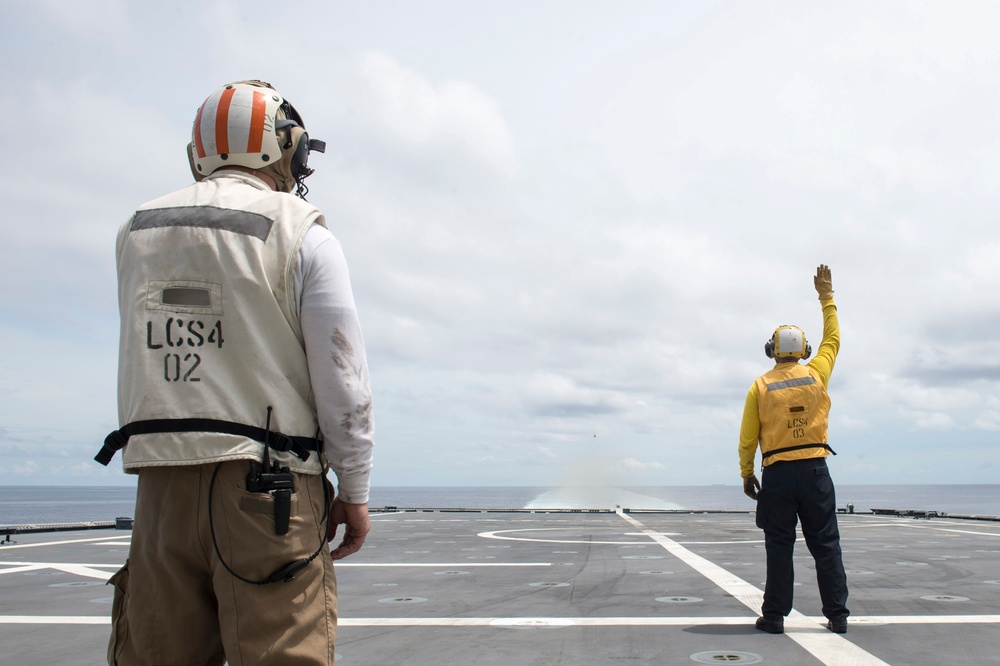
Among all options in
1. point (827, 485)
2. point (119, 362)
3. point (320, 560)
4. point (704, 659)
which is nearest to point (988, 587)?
point (827, 485)

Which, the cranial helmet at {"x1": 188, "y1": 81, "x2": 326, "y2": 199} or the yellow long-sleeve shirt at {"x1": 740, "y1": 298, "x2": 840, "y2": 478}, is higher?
the cranial helmet at {"x1": 188, "y1": 81, "x2": 326, "y2": 199}

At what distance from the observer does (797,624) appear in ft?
17.8

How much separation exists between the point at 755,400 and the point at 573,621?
2.31 m

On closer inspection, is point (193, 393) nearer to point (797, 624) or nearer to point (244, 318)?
point (244, 318)

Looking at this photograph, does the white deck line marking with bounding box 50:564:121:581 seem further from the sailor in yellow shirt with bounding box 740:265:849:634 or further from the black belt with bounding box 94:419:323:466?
the black belt with bounding box 94:419:323:466

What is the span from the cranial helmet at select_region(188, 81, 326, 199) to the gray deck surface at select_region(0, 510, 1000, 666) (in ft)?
10.6

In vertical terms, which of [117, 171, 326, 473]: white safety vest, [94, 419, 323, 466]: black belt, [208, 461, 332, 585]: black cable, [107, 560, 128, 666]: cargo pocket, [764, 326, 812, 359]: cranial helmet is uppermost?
[764, 326, 812, 359]: cranial helmet

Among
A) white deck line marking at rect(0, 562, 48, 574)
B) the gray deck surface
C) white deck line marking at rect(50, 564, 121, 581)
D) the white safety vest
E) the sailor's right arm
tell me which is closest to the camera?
the white safety vest

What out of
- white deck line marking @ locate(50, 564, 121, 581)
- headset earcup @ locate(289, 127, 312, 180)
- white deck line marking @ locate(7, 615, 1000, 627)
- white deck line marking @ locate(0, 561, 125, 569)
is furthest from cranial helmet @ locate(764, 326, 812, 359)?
white deck line marking @ locate(0, 561, 125, 569)

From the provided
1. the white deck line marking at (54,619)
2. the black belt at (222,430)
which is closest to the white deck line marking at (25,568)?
the white deck line marking at (54,619)

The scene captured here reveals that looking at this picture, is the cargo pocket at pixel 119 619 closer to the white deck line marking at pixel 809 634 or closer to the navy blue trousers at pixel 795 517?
the white deck line marking at pixel 809 634

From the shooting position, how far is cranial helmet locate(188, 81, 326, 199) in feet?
7.93

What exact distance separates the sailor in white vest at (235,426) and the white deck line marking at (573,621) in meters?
3.63

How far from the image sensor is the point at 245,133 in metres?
2.43
